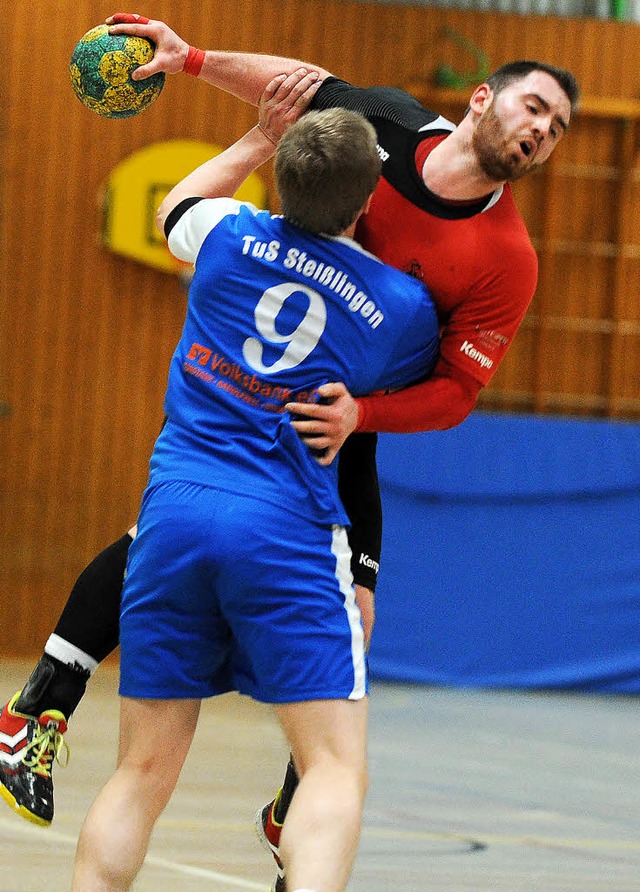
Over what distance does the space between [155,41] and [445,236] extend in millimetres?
798

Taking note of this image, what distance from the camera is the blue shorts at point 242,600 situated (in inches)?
96.6

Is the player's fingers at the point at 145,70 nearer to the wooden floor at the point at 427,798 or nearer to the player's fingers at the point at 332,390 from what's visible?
the player's fingers at the point at 332,390

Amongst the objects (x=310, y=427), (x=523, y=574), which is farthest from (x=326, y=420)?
(x=523, y=574)

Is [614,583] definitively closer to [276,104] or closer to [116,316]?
[116,316]

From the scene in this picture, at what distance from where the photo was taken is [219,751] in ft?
20.4

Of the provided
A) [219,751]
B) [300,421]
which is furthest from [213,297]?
[219,751]

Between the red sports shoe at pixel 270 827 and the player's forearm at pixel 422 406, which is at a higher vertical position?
the player's forearm at pixel 422 406

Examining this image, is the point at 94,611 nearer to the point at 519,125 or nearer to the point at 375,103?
the point at 375,103

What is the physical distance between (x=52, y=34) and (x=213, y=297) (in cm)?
729

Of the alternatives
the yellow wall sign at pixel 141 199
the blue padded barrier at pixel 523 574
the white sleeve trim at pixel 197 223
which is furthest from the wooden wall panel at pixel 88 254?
the white sleeve trim at pixel 197 223

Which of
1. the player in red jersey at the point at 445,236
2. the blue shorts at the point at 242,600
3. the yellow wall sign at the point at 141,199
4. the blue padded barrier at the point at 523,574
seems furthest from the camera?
the yellow wall sign at the point at 141,199

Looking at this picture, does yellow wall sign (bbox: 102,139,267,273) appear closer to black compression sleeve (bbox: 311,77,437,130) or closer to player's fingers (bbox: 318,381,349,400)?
black compression sleeve (bbox: 311,77,437,130)

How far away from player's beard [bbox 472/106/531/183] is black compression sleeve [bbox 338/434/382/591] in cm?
66

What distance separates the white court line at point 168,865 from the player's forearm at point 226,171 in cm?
196
